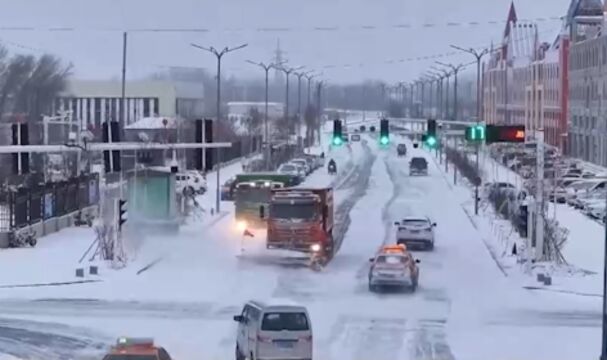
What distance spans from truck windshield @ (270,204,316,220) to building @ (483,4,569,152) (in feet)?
204

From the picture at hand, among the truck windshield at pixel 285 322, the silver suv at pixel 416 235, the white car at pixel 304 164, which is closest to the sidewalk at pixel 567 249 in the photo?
the silver suv at pixel 416 235

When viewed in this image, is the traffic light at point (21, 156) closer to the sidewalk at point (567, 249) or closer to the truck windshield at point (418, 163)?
the sidewalk at point (567, 249)

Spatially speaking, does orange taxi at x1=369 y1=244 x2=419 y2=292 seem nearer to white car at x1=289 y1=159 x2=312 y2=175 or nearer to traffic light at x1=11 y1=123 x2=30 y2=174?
traffic light at x1=11 y1=123 x2=30 y2=174

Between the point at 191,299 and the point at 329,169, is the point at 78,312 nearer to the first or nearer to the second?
the point at 191,299

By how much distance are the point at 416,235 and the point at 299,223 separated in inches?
259

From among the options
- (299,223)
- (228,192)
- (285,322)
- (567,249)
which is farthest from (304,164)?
(285,322)

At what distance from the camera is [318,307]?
33.8 meters

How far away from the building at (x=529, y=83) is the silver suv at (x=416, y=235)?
56219mm

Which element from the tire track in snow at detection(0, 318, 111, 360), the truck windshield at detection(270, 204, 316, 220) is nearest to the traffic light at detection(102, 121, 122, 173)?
the tire track in snow at detection(0, 318, 111, 360)

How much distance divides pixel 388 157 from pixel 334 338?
8873 centimetres

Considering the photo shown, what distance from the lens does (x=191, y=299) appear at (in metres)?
35.2

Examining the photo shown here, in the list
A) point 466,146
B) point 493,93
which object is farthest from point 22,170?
point 493,93

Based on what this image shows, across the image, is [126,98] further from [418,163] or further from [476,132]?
[476,132]

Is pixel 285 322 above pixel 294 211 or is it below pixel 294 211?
below
